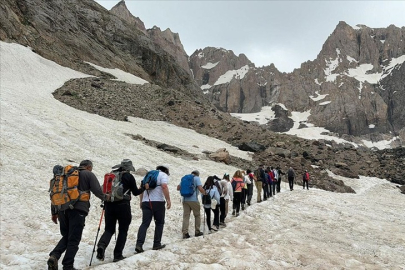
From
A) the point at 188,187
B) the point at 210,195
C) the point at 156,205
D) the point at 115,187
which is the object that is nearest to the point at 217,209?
the point at 210,195

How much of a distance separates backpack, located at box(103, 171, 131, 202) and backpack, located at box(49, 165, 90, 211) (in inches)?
27.5

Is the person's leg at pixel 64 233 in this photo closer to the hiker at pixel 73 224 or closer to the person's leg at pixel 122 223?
the hiker at pixel 73 224

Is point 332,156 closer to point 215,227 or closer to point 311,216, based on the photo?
point 311,216

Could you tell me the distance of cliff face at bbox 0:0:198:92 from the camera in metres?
56.8

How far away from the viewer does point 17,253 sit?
8.84 meters

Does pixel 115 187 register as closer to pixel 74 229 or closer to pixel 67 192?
pixel 67 192

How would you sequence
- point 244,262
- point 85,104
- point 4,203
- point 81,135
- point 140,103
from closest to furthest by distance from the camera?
point 244,262 → point 4,203 → point 81,135 → point 85,104 → point 140,103

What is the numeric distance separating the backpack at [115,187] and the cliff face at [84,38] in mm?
53272

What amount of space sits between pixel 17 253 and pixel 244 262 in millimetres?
6193

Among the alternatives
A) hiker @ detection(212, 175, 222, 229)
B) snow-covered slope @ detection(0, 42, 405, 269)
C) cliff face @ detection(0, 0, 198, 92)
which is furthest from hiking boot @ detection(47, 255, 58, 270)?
cliff face @ detection(0, 0, 198, 92)

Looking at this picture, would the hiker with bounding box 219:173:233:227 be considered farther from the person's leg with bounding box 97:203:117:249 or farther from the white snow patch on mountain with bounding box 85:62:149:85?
the white snow patch on mountain with bounding box 85:62:149:85

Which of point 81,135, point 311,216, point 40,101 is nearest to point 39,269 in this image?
point 311,216

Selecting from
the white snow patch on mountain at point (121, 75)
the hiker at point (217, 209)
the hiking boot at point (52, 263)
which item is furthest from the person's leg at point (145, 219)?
the white snow patch on mountain at point (121, 75)

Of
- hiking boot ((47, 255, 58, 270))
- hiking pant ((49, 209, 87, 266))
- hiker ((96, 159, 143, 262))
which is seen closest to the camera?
hiking boot ((47, 255, 58, 270))
